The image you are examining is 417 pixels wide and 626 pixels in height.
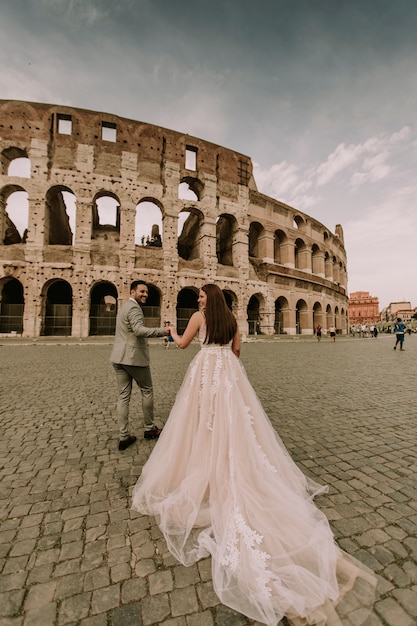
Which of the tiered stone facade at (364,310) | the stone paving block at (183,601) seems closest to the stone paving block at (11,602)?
the stone paving block at (183,601)

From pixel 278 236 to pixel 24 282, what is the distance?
20.5m

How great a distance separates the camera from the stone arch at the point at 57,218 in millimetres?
17969

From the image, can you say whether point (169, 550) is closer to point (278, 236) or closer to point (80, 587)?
point (80, 587)

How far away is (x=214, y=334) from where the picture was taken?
2.43 metres

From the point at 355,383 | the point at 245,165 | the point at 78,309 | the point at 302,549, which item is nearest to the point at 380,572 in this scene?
the point at 302,549

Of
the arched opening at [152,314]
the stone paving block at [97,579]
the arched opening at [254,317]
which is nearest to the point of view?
the stone paving block at [97,579]

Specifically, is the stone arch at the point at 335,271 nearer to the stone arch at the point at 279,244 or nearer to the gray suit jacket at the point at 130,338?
the stone arch at the point at 279,244

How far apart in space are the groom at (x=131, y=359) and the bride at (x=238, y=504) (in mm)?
644

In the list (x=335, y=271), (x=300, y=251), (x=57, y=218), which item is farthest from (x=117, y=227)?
(x=335, y=271)

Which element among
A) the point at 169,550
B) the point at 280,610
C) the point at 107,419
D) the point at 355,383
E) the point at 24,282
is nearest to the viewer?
the point at 280,610

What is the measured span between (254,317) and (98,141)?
56.8ft

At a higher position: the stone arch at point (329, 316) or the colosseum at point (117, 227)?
the colosseum at point (117, 227)

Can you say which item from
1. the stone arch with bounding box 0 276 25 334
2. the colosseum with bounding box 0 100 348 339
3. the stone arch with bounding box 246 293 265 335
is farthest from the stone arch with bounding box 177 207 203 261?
the stone arch with bounding box 0 276 25 334

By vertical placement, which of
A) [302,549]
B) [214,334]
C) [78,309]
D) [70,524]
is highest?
[78,309]
